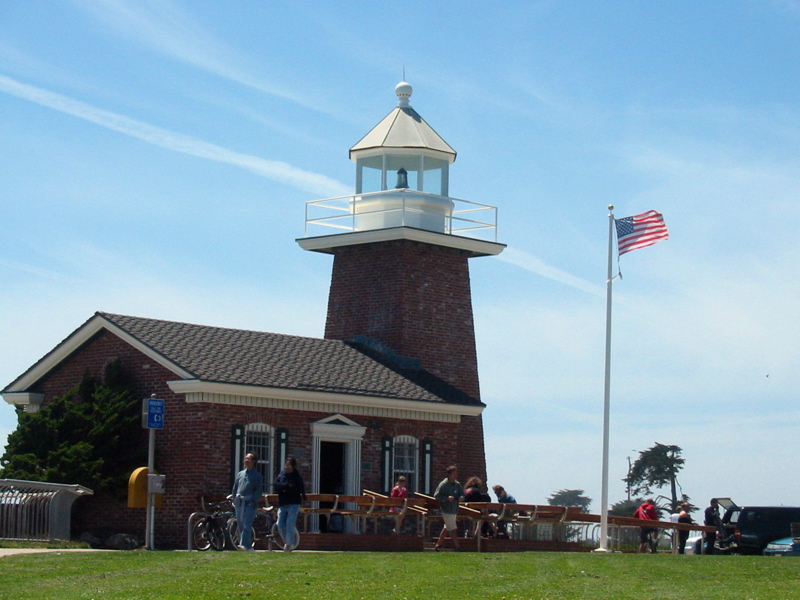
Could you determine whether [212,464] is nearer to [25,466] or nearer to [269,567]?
[25,466]

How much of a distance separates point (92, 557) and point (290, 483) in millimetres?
3502

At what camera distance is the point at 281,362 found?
28.9 metres

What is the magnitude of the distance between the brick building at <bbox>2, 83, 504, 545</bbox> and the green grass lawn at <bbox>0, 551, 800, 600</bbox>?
585 centimetres

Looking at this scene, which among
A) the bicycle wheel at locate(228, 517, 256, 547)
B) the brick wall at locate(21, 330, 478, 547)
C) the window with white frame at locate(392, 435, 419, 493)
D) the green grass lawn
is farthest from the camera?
the window with white frame at locate(392, 435, 419, 493)

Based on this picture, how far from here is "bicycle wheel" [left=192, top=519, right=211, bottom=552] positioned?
2383 centimetres

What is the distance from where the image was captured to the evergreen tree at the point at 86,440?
26203mm

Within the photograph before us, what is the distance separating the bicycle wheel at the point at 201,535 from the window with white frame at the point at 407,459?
5305 millimetres

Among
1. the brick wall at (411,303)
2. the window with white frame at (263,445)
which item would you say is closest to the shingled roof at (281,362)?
the brick wall at (411,303)

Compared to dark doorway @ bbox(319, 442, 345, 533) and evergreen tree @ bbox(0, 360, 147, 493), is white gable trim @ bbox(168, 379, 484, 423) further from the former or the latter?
evergreen tree @ bbox(0, 360, 147, 493)

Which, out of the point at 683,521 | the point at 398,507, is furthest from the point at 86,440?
the point at 683,521

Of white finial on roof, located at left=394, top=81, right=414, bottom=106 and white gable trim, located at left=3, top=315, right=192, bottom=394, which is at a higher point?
white finial on roof, located at left=394, top=81, right=414, bottom=106

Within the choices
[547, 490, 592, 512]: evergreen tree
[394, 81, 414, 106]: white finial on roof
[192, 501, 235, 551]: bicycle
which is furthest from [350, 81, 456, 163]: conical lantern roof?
[547, 490, 592, 512]: evergreen tree

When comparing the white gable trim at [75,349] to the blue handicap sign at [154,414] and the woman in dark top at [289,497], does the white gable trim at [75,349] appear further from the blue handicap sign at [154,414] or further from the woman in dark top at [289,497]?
the woman in dark top at [289,497]

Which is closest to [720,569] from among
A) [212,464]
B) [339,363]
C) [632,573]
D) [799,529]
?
[632,573]
